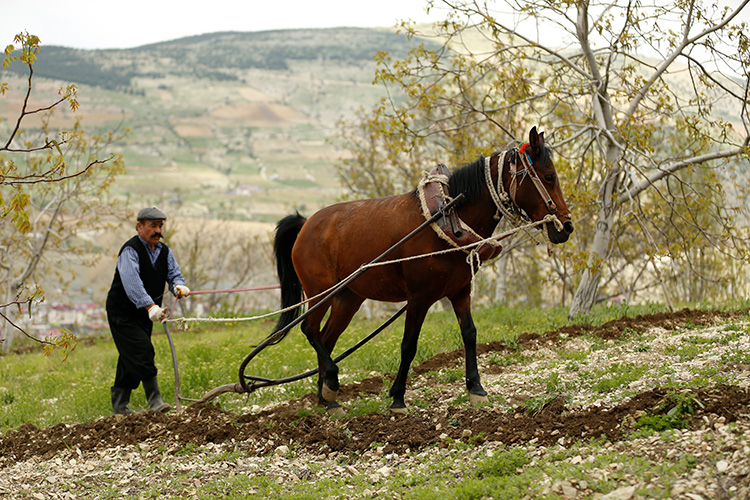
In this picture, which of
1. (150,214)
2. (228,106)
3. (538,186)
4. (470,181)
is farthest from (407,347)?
(228,106)

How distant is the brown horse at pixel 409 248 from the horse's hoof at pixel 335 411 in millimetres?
23

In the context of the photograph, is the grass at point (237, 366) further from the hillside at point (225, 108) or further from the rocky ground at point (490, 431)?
the hillside at point (225, 108)

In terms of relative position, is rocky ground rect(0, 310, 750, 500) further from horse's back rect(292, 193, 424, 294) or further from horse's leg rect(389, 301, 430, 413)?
horse's back rect(292, 193, 424, 294)

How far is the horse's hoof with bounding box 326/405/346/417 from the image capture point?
21.7 ft

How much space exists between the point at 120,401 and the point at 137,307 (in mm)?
1281

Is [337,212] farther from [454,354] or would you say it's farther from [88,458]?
[88,458]

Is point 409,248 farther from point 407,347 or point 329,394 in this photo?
point 329,394

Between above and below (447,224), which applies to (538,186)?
above

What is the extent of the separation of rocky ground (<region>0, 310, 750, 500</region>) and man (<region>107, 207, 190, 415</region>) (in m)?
0.65

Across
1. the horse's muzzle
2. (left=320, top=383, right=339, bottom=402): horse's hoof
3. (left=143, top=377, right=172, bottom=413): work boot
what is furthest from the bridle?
(left=143, top=377, right=172, bottom=413): work boot

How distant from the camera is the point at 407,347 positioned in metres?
6.38

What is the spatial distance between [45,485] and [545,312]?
8.07 metres

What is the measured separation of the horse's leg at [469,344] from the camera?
6250mm

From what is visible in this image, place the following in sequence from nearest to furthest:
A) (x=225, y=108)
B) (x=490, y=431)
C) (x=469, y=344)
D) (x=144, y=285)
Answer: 1. (x=490, y=431)
2. (x=469, y=344)
3. (x=144, y=285)
4. (x=225, y=108)
